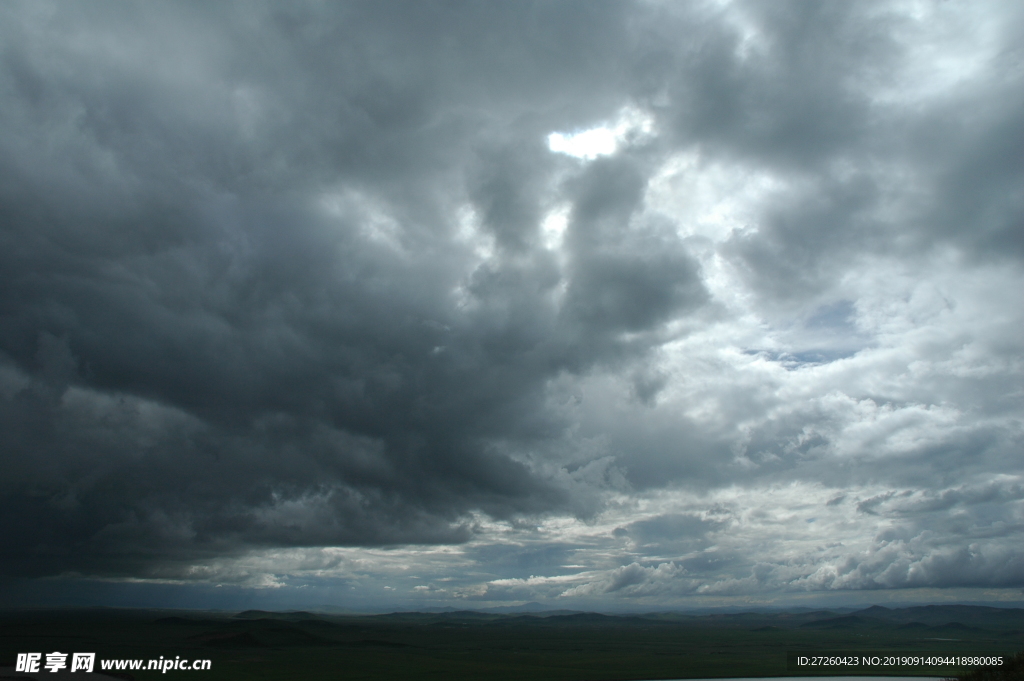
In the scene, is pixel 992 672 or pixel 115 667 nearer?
pixel 992 672

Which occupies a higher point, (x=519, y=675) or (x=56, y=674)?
(x=56, y=674)

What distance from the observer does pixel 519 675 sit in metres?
179

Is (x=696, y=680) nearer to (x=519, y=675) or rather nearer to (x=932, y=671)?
(x=519, y=675)

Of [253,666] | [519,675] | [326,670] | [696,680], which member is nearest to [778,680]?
[696,680]

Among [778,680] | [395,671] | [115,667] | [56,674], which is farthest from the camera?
[395,671]

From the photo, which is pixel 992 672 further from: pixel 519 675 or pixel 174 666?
pixel 174 666

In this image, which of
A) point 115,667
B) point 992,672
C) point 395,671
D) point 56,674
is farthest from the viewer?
point 395,671

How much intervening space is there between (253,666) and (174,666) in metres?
24.8

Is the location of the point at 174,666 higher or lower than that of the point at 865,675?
higher

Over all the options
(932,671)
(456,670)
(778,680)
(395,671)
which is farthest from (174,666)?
(932,671)

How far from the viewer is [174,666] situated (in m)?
178

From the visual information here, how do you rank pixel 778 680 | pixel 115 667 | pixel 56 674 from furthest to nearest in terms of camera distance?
pixel 778 680 → pixel 115 667 → pixel 56 674

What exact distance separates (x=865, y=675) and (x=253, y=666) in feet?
650

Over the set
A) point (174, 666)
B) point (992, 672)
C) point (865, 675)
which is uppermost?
point (992, 672)
